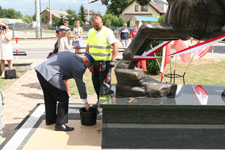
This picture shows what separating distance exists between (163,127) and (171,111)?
8.9 inches

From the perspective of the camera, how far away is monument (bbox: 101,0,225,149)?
3.19m

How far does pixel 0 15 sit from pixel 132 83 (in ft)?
306

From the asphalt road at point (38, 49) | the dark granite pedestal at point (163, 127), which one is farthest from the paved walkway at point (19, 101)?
the asphalt road at point (38, 49)

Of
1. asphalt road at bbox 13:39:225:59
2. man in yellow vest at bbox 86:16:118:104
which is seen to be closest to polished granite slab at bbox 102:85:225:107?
man in yellow vest at bbox 86:16:118:104

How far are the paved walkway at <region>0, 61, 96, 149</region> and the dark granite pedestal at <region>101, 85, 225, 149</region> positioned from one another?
60.6 inches

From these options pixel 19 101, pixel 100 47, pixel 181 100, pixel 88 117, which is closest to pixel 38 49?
pixel 19 101

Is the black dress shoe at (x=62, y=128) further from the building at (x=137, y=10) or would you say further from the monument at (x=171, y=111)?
the building at (x=137, y=10)

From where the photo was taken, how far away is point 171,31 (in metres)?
3.32

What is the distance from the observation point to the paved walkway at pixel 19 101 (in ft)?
14.4

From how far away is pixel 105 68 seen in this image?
15.9 feet

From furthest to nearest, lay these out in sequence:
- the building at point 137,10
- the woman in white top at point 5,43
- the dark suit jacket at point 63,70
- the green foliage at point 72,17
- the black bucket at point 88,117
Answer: the building at point 137,10, the green foliage at point 72,17, the woman in white top at point 5,43, the black bucket at point 88,117, the dark suit jacket at point 63,70

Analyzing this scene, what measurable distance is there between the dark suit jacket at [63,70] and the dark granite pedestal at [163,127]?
0.64 metres

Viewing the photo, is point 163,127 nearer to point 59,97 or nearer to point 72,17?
point 59,97

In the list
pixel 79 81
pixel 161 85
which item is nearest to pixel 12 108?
pixel 79 81
